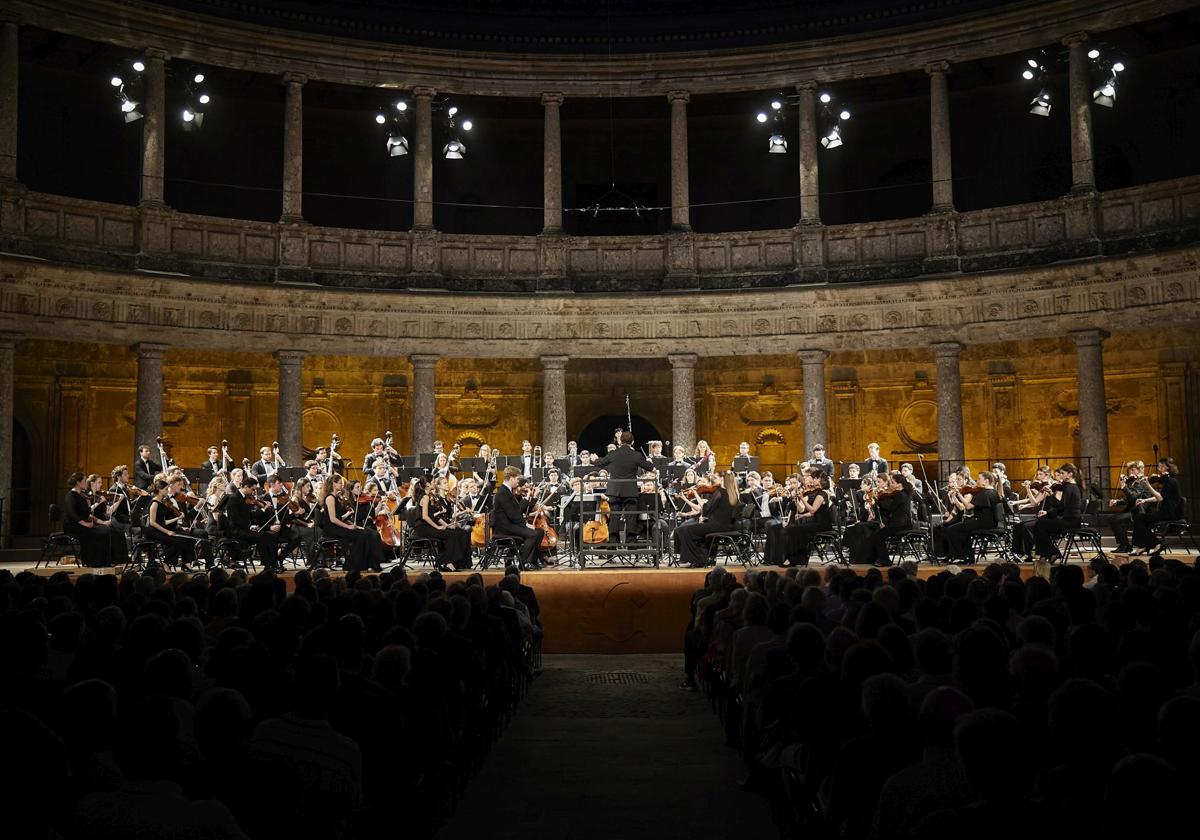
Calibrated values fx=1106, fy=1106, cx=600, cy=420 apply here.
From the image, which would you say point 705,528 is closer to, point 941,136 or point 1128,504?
point 1128,504

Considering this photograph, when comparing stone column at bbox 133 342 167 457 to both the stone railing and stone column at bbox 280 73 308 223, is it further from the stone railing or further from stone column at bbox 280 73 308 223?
stone column at bbox 280 73 308 223

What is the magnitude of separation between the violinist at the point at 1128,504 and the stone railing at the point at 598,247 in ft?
16.2

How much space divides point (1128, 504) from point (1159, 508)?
0.41m

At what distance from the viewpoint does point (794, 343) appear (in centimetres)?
2180

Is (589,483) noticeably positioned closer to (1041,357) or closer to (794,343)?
(794,343)

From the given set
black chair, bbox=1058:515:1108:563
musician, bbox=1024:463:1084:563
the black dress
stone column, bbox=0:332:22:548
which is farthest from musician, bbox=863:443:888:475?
stone column, bbox=0:332:22:548

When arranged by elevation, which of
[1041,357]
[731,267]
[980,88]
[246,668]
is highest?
[980,88]

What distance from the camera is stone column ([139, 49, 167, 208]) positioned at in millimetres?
20188

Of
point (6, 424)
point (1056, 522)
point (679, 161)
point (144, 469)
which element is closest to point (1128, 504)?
point (1056, 522)

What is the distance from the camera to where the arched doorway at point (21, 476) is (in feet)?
72.7

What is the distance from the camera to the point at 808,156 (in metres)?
22.0

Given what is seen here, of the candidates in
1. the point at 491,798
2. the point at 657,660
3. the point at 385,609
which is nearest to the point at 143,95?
the point at 657,660

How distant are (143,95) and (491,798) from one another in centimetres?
1779

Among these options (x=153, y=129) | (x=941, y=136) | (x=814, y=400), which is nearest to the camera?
(x=153, y=129)
